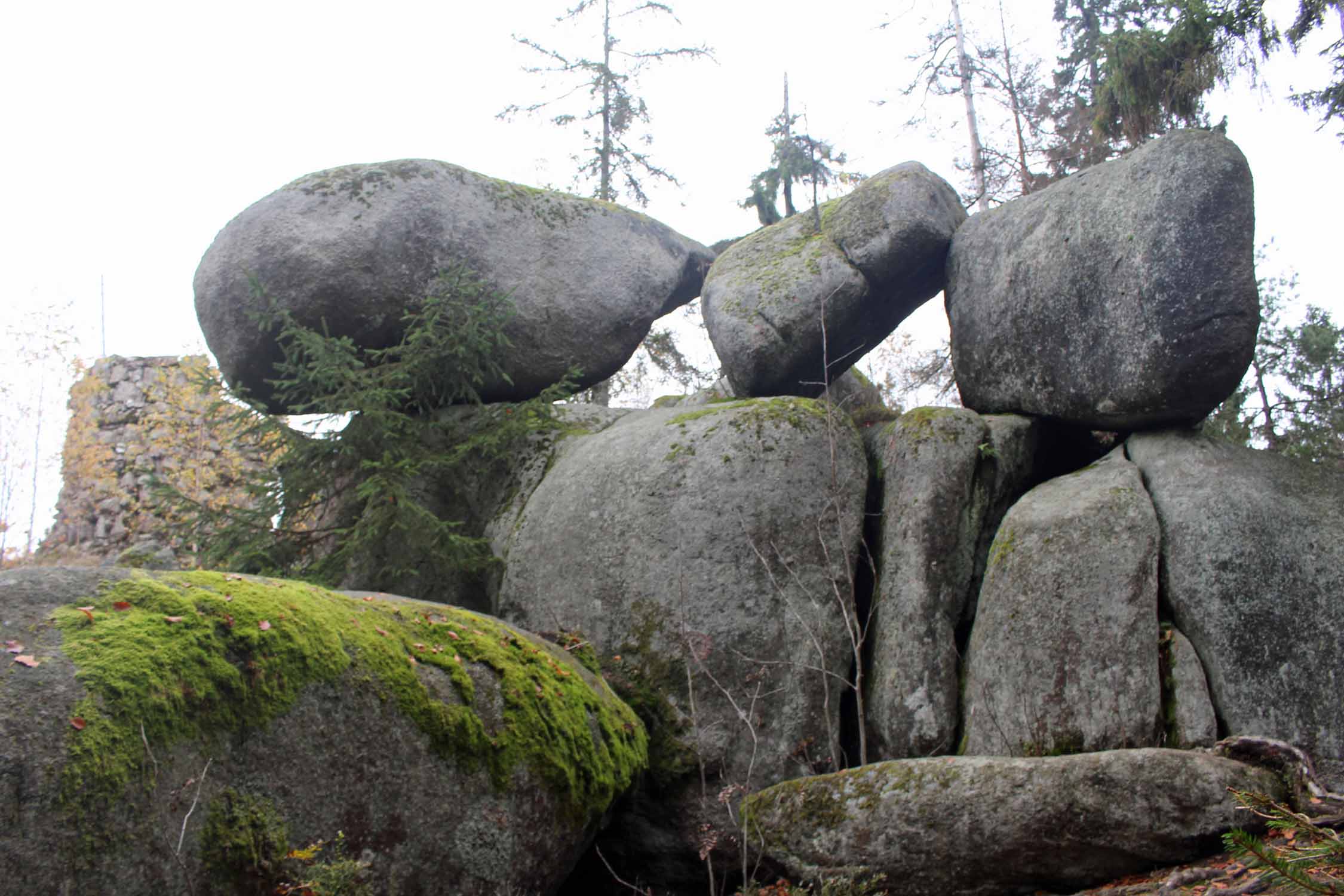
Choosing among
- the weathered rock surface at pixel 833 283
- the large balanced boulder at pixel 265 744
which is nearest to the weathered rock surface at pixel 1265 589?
the weathered rock surface at pixel 833 283

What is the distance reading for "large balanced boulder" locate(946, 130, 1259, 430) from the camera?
8500 millimetres

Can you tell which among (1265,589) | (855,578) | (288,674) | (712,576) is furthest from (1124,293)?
(288,674)

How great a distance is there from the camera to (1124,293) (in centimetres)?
895

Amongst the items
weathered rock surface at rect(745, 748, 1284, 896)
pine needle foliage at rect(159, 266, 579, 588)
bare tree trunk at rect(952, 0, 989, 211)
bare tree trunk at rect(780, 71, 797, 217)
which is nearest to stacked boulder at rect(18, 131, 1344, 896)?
weathered rock surface at rect(745, 748, 1284, 896)

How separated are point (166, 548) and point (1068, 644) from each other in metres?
11.7

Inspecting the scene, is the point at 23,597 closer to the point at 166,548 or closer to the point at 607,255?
the point at 607,255

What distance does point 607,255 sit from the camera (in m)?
12.6

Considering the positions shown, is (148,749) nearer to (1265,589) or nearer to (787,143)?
(1265,589)

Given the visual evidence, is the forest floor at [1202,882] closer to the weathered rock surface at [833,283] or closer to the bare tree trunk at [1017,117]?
the weathered rock surface at [833,283]

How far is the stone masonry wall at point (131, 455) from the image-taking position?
17094 mm

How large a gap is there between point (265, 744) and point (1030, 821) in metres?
4.22

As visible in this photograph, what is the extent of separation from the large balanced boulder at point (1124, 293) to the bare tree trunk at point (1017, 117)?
6.14m

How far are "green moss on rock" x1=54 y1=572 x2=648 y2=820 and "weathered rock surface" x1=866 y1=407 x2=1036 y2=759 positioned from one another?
2.72 meters

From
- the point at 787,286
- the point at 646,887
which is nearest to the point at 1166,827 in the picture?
the point at 646,887
